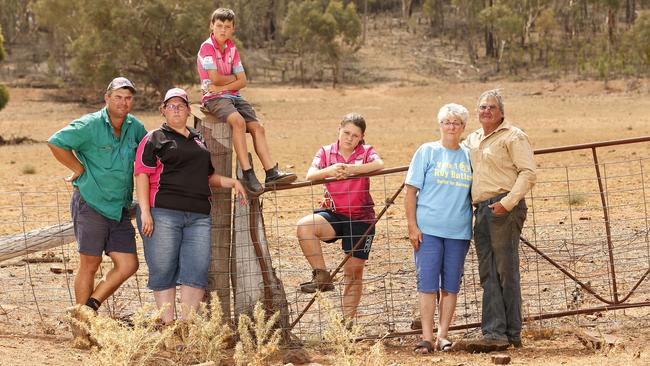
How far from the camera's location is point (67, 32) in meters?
56.4

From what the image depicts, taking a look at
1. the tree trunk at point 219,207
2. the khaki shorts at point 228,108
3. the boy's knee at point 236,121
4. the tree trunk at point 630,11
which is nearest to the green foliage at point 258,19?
the tree trunk at point 630,11

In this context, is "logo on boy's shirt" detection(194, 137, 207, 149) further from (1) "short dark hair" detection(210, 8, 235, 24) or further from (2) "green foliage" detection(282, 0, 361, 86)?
(2) "green foliage" detection(282, 0, 361, 86)

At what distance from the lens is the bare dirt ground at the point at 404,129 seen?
292 inches

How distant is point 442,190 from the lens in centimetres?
735

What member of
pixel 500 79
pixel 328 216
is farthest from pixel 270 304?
pixel 500 79

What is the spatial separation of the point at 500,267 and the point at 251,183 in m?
1.89

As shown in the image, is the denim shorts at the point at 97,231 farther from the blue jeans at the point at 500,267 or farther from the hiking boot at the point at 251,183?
the blue jeans at the point at 500,267

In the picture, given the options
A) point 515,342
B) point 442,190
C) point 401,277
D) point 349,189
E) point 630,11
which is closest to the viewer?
point 442,190

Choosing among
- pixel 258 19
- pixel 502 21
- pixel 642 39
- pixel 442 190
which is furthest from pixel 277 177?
pixel 258 19

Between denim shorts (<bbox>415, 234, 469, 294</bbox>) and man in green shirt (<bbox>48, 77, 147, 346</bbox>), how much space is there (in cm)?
209

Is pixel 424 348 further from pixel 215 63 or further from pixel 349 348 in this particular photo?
pixel 215 63

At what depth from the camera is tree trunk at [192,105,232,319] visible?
308 inches

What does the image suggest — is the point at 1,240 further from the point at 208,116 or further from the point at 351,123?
the point at 351,123

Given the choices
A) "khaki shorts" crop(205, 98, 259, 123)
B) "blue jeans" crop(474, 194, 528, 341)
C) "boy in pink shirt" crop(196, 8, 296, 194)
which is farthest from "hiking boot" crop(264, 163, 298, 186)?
"blue jeans" crop(474, 194, 528, 341)
